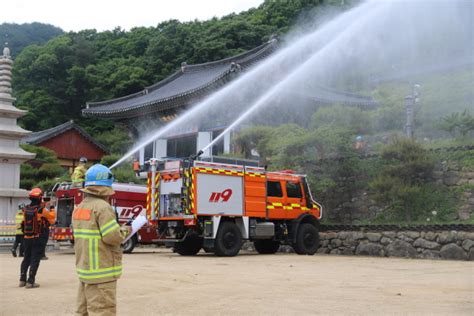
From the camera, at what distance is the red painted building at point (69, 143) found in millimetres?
39375

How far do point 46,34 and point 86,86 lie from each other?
73.7ft

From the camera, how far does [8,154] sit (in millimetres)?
18766

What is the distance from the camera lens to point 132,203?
57.6 feet

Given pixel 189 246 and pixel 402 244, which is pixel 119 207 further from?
pixel 402 244

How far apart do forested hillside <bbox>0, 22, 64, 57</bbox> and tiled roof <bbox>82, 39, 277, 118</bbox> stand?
28266 mm

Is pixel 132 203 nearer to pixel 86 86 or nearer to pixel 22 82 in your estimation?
pixel 86 86

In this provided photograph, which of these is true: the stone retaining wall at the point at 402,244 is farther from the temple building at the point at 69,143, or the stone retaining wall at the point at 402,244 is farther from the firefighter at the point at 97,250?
the temple building at the point at 69,143

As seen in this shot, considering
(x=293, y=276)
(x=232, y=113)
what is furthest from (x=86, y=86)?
(x=293, y=276)

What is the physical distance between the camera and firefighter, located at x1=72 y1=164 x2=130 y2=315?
169 inches

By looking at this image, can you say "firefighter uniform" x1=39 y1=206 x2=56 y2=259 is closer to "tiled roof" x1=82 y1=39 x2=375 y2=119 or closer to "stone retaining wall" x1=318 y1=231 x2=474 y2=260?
"stone retaining wall" x1=318 y1=231 x2=474 y2=260

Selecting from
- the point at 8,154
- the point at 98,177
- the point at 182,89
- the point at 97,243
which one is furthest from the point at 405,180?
the point at 182,89

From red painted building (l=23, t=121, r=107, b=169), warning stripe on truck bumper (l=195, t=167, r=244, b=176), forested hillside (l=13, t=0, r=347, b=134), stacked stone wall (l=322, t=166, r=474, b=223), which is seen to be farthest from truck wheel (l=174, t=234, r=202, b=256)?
red painted building (l=23, t=121, r=107, b=169)

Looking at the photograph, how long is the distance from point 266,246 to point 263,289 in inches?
354

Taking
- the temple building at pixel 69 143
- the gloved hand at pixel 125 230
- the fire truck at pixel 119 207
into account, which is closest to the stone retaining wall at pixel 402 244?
the fire truck at pixel 119 207
